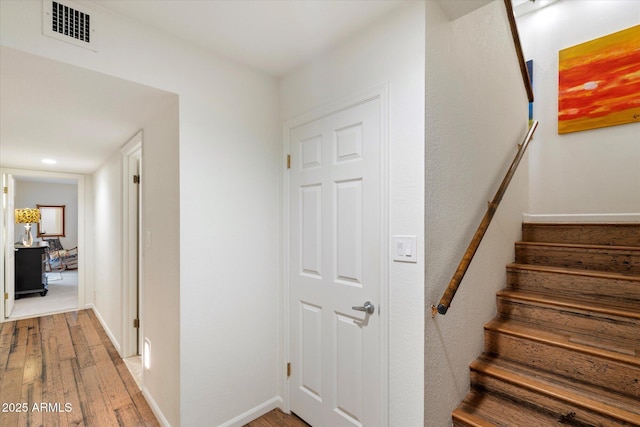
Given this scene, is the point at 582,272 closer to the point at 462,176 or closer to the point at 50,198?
the point at 462,176

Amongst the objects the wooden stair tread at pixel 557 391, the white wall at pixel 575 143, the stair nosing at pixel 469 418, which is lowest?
the stair nosing at pixel 469 418

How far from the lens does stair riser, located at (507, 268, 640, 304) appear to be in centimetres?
184

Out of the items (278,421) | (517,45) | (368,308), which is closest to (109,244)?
(278,421)

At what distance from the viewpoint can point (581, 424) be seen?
144cm

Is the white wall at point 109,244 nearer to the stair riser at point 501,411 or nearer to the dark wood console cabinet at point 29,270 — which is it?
the dark wood console cabinet at point 29,270

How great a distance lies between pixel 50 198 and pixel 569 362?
34.9ft

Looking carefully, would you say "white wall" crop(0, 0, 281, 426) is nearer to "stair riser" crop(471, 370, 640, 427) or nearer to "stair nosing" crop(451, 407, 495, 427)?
"stair nosing" crop(451, 407, 495, 427)

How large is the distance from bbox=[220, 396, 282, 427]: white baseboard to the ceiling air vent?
2.35 meters

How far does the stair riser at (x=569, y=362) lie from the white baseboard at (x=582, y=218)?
1.59m

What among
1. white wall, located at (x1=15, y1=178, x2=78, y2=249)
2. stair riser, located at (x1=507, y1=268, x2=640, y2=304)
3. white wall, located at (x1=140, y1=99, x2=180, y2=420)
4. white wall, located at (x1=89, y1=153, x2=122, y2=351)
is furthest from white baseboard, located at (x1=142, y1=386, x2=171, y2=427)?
white wall, located at (x1=15, y1=178, x2=78, y2=249)

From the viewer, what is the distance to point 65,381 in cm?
255

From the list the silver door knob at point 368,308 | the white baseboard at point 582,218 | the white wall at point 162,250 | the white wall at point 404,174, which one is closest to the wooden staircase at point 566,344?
the white wall at point 404,174

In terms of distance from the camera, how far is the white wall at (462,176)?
1.46 meters

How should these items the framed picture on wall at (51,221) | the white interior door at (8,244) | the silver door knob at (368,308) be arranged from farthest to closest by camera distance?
1. the framed picture on wall at (51,221)
2. the white interior door at (8,244)
3. the silver door knob at (368,308)
